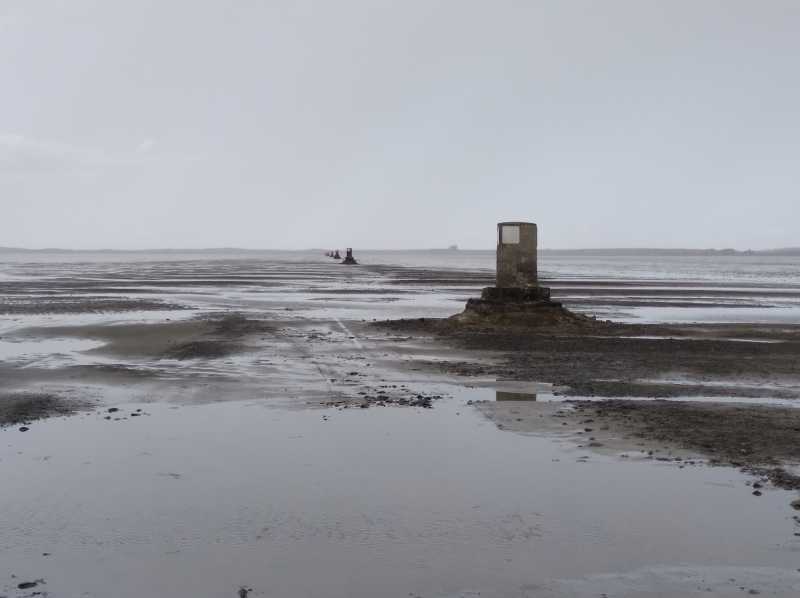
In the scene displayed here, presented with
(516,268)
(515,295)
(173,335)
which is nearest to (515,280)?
(516,268)

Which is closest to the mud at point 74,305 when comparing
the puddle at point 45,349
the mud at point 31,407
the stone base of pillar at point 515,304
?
the puddle at point 45,349

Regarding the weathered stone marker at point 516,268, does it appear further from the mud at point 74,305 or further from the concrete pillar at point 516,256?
the mud at point 74,305

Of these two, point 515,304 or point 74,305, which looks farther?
point 74,305

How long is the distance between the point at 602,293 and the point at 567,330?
655 inches

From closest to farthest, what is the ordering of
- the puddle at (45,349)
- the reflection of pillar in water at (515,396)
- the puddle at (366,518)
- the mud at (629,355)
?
the puddle at (366,518) → the reflection of pillar in water at (515,396) → the mud at (629,355) → the puddle at (45,349)

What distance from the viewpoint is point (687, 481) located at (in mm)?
6504

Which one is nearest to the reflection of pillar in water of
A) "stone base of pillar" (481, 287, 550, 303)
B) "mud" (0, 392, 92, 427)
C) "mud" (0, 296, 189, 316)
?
"mud" (0, 392, 92, 427)

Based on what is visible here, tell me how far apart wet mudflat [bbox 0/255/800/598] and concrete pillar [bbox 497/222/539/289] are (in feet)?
18.8

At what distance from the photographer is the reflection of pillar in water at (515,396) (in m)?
10.1

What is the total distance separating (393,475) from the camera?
6.67m

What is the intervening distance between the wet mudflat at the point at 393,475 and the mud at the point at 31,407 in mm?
70

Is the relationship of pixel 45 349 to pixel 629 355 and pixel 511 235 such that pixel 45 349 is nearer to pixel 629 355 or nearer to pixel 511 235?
pixel 629 355

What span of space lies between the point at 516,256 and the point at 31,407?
1278 centimetres

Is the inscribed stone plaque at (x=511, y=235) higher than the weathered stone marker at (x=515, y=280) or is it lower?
higher
